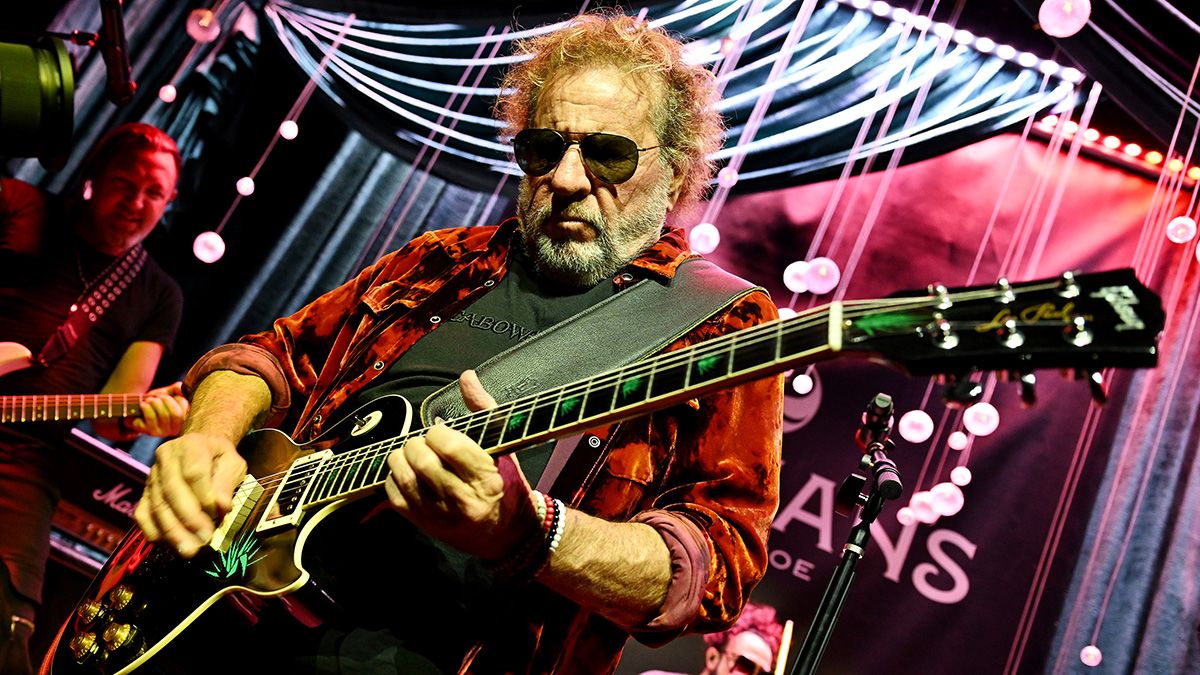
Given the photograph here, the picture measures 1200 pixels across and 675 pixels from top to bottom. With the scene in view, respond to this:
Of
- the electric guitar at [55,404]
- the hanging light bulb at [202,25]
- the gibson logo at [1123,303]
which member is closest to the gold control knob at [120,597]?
the gibson logo at [1123,303]

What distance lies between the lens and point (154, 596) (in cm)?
175

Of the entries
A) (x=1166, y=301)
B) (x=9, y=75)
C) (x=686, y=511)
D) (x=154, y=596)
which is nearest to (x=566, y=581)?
(x=686, y=511)

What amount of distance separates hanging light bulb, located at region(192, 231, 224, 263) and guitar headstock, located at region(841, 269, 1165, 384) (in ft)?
16.0

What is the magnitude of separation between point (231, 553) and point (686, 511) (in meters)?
0.81

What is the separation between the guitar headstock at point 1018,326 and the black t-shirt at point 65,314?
4.40 m

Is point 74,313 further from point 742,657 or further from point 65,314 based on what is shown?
point 742,657

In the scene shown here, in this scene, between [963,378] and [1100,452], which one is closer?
[963,378]

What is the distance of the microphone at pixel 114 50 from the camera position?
3725mm

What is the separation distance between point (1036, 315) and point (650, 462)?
772mm

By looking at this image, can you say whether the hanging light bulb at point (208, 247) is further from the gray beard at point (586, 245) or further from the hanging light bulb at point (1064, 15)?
the hanging light bulb at point (1064, 15)

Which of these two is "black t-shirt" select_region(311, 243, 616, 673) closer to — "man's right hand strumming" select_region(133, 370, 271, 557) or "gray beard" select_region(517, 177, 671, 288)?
"man's right hand strumming" select_region(133, 370, 271, 557)

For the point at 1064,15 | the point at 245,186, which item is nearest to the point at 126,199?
the point at 245,186

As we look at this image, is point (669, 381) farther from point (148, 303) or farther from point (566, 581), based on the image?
point (148, 303)

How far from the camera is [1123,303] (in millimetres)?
1221
